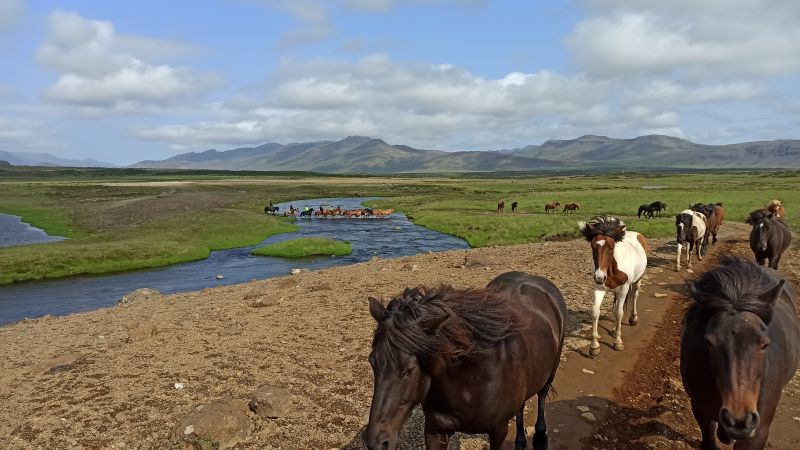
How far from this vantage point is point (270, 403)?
7.96m

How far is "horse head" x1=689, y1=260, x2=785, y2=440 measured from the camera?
4.01 meters

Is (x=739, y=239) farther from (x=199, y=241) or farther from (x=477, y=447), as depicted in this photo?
(x=199, y=241)

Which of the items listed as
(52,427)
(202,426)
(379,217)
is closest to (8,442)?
(52,427)

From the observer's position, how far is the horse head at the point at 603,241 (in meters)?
9.75

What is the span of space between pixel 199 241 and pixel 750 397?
4006cm

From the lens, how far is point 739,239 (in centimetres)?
2528

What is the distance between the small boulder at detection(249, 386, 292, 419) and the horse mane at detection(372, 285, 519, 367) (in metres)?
4.71

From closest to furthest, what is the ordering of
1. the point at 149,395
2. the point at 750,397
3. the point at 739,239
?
the point at 750,397
the point at 149,395
the point at 739,239

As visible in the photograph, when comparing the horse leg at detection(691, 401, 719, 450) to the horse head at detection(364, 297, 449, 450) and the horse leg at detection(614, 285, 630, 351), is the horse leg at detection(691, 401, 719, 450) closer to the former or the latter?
the horse head at detection(364, 297, 449, 450)

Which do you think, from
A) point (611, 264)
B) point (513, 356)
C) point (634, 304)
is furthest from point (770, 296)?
point (634, 304)

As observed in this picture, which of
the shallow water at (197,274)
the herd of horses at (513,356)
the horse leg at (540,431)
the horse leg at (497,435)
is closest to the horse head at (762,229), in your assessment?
the herd of horses at (513,356)

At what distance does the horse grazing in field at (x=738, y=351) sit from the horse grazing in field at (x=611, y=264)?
421 cm

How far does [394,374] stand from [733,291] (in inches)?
131

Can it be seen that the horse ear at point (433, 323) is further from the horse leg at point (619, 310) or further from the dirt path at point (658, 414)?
the horse leg at point (619, 310)
